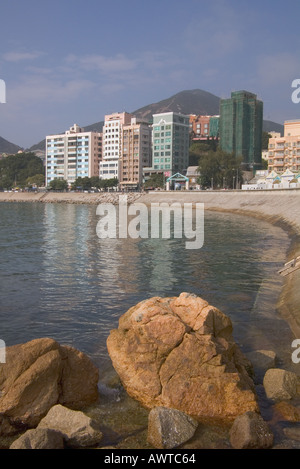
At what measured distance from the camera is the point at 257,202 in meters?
77.6

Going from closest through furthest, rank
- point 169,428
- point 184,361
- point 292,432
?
point 169,428
point 292,432
point 184,361

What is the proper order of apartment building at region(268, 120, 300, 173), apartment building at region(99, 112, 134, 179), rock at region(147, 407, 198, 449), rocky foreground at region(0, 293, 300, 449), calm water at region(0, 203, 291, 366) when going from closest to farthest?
rock at region(147, 407, 198, 449), rocky foreground at region(0, 293, 300, 449), calm water at region(0, 203, 291, 366), apartment building at region(268, 120, 300, 173), apartment building at region(99, 112, 134, 179)

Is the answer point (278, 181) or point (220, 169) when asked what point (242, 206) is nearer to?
point (278, 181)

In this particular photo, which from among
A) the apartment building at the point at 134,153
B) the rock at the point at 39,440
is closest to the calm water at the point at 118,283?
the rock at the point at 39,440

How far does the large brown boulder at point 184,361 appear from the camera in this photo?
891cm

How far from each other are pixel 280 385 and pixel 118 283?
42.7 feet

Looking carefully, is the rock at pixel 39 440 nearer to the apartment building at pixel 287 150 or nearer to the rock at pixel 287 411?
the rock at pixel 287 411

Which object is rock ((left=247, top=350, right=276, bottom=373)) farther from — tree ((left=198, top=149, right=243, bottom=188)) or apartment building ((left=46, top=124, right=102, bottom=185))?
apartment building ((left=46, top=124, right=102, bottom=185))

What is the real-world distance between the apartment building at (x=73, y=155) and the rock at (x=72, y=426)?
16770 cm

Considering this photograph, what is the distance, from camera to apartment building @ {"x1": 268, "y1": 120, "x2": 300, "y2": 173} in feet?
401

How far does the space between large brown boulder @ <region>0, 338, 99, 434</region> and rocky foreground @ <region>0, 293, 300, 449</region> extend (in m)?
0.02

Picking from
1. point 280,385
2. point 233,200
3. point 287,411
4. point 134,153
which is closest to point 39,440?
point 287,411

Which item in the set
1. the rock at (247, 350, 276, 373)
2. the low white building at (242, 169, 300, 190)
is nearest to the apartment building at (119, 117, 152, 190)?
the low white building at (242, 169, 300, 190)
